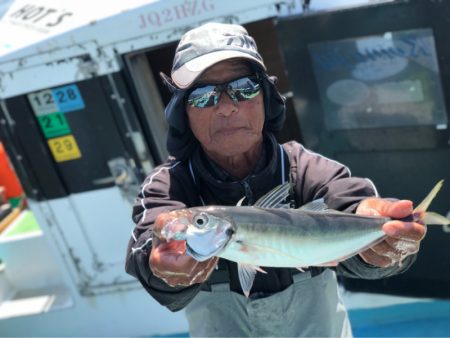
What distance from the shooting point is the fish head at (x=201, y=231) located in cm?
179

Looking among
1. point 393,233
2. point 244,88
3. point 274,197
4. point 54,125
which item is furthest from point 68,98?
point 393,233

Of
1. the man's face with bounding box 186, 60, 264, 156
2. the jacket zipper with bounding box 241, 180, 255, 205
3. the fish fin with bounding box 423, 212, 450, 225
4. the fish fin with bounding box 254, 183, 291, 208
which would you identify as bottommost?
the fish fin with bounding box 423, 212, 450, 225

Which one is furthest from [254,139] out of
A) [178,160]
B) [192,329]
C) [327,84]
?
[327,84]

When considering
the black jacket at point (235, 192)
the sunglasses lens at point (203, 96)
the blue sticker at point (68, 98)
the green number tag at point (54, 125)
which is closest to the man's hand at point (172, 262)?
the black jacket at point (235, 192)

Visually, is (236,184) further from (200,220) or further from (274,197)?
(200,220)

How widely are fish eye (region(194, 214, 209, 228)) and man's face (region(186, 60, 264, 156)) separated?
0.60 metres

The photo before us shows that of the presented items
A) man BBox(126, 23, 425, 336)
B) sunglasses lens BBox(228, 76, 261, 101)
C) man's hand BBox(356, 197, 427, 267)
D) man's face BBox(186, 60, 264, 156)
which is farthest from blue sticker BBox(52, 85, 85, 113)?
man's hand BBox(356, 197, 427, 267)

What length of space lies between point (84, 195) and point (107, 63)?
116cm

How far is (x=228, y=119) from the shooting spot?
2320mm

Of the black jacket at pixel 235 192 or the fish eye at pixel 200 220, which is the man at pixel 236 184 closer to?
the black jacket at pixel 235 192

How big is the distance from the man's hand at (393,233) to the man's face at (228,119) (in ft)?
1.90

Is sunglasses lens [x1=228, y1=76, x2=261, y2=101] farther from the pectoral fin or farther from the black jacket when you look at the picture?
the pectoral fin

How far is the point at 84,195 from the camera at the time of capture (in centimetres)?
445

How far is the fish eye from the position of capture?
1800 millimetres
